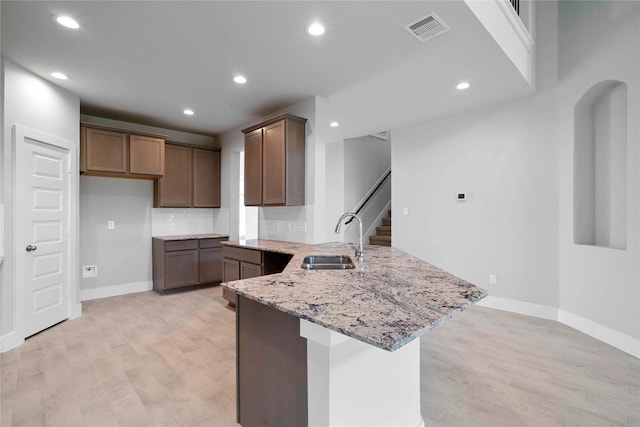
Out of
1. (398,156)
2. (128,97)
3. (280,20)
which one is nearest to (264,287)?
(280,20)

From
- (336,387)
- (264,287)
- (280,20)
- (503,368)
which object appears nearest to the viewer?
(336,387)

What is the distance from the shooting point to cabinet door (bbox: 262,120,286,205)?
11.9ft

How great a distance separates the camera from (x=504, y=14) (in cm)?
265

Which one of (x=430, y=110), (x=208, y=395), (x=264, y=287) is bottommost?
(x=208, y=395)

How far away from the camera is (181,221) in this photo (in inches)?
210

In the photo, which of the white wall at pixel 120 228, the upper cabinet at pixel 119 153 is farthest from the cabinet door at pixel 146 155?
the white wall at pixel 120 228

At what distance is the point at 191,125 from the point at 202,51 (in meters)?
2.59

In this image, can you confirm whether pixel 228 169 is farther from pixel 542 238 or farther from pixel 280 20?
pixel 542 238

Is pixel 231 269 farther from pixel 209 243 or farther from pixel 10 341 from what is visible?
pixel 10 341

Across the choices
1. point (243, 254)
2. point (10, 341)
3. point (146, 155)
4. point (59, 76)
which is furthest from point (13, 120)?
point (243, 254)

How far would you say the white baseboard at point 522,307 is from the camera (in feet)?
11.6

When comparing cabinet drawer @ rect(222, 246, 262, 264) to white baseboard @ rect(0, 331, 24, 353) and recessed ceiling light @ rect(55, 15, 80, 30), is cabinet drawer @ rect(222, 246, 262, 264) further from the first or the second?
recessed ceiling light @ rect(55, 15, 80, 30)

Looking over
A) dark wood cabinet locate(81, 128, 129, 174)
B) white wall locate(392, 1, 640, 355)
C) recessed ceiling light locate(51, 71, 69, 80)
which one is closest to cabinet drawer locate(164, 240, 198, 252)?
dark wood cabinet locate(81, 128, 129, 174)

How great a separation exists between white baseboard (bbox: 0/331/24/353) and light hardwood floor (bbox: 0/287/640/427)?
0.09 metres
